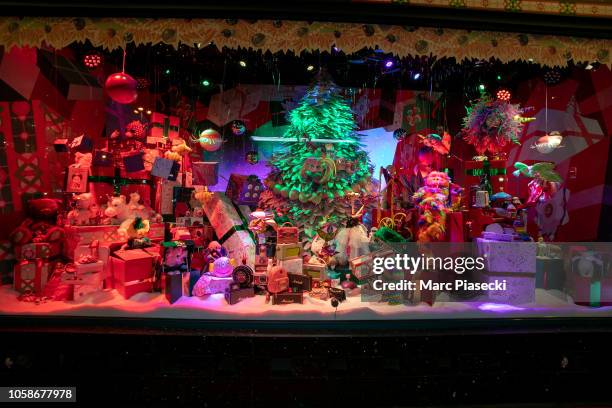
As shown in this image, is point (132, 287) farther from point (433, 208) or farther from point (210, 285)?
point (433, 208)

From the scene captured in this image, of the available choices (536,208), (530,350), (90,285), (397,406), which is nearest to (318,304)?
(397,406)

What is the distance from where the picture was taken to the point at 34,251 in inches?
107

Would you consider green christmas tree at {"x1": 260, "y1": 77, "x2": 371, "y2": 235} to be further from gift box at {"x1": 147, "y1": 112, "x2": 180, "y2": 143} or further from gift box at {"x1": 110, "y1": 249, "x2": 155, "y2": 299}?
gift box at {"x1": 110, "y1": 249, "x2": 155, "y2": 299}

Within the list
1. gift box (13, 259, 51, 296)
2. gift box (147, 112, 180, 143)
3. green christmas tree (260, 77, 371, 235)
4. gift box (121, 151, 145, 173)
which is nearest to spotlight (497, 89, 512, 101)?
green christmas tree (260, 77, 371, 235)

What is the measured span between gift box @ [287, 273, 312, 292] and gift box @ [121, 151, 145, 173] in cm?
181

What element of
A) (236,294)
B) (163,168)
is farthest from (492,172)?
(163,168)

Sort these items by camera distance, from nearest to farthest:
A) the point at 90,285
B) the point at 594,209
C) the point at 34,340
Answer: the point at 34,340 < the point at 90,285 < the point at 594,209

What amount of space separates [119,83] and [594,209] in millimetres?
4262

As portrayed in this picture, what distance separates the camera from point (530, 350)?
2.41 m

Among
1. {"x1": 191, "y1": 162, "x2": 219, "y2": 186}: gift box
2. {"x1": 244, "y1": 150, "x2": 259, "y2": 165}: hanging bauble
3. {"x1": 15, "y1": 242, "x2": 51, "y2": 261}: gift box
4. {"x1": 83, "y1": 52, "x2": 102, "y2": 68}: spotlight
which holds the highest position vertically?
{"x1": 83, "y1": 52, "x2": 102, "y2": 68}: spotlight

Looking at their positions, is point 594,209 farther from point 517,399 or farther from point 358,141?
point 358,141

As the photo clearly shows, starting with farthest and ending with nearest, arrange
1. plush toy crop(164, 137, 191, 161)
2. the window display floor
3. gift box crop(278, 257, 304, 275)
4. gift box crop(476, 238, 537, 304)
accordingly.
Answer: plush toy crop(164, 137, 191, 161) → gift box crop(278, 257, 304, 275) → gift box crop(476, 238, 537, 304) → the window display floor

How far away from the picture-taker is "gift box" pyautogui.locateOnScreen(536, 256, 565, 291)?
2.69 metres

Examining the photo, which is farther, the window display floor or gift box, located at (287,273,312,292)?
gift box, located at (287,273,312,292)
